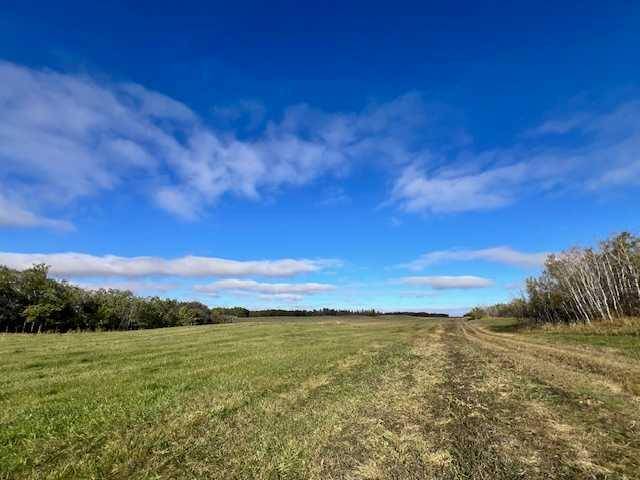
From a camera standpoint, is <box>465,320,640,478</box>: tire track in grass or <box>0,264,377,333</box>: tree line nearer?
<box>465,320,640,478</box>: tire track in grass

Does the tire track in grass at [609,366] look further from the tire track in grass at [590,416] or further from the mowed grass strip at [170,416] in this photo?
the mowed grass strip at [170,416]

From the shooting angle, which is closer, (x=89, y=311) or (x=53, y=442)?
(x=53, y=442)

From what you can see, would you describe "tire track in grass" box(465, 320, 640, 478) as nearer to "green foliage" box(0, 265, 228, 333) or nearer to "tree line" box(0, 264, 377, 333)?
"tree line" box(0, 264, 377, 333)

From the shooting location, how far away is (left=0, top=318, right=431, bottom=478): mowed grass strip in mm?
6707

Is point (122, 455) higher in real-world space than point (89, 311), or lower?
lower

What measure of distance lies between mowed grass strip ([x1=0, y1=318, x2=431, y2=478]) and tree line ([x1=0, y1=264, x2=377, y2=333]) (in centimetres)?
7701

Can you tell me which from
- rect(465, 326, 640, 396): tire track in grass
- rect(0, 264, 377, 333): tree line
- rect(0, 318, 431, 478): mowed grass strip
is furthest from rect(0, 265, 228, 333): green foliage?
rect(465, 326, 640, 396): tire track in grass

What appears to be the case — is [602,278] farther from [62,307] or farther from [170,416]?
[62,307]

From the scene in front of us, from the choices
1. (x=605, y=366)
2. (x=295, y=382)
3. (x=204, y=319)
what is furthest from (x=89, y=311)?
(x=605, y=366)

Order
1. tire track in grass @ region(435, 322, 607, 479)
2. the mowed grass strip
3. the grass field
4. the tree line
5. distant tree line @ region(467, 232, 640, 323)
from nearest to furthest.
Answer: tire track in grass @ region(435, 322, 607, 479)
the grass field
the mowed grass strip
distant tree line @ region(467, 232, 640, 323)
the tree line

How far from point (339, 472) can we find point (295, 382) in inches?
299

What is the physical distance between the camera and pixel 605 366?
1667 cm

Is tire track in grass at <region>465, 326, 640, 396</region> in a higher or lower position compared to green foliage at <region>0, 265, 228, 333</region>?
lower

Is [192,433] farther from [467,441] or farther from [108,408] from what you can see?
[467,441]
